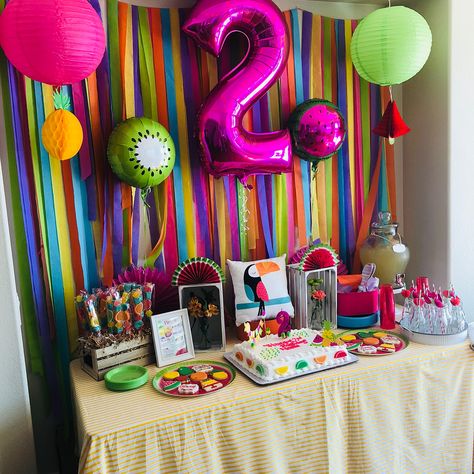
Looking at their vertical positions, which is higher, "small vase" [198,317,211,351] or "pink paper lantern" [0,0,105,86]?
"pink paper lantern" [0,0,105,86]

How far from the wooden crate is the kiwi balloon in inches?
22.6

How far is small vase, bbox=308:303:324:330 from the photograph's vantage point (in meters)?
2.13

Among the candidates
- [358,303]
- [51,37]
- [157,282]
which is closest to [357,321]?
[358,303]

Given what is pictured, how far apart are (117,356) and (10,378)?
342mm

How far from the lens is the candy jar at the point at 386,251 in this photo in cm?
228

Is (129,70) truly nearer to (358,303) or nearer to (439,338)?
(358,303)

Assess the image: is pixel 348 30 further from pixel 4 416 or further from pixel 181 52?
pixel 4 416

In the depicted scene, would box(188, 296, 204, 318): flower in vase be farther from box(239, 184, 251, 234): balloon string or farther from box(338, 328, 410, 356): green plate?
box(338, 328, 410, 356): green plate

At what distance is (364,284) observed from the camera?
7.09 ft

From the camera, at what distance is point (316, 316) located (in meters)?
2.14

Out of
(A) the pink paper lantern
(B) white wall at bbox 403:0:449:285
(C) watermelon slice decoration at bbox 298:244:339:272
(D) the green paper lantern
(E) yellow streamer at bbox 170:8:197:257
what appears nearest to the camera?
(A) the pink paper lantern

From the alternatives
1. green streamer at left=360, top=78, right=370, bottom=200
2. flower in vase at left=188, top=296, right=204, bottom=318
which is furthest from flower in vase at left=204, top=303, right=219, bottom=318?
green streamer at left=360, top=78, right=370, bottom=200

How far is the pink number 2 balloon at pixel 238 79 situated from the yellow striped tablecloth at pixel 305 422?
2.50 ft

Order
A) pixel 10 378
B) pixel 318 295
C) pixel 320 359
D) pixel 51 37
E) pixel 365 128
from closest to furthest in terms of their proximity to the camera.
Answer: pixel 51 37 < pixel 10 378 < pixel 320 359 < pixel 318 295 < pixel 365 128
